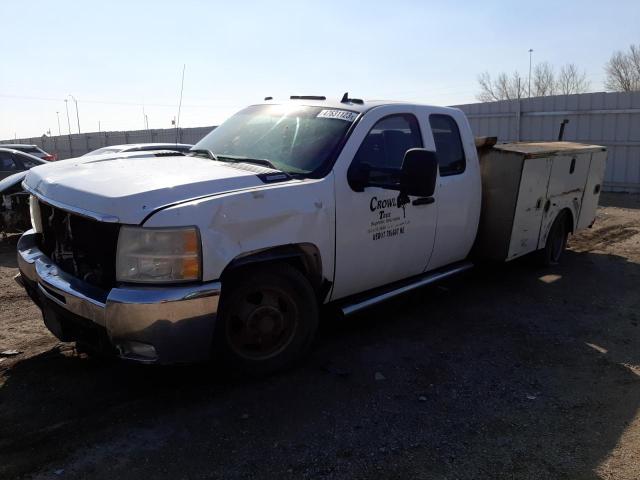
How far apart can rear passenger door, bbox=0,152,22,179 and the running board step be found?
429 inches

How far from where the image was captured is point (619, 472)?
2904 mm

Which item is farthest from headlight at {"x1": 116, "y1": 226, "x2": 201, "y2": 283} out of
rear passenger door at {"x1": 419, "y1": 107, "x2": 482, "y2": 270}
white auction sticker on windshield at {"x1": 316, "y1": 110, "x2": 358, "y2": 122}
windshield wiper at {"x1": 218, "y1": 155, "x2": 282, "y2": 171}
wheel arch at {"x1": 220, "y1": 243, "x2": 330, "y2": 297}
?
rear passenger door at {"x1": 419, "y1": 107, "x2": 482, "y2": 270}

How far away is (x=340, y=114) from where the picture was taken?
4418mm

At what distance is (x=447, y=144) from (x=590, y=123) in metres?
10.9

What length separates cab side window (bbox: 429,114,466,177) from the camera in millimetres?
5109

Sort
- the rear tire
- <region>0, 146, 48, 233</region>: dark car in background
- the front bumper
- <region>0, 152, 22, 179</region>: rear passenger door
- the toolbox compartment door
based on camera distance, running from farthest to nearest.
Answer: <region>0, 152, 22, 179</region>: rear passenger door
<region>0, 146, 48, 233</region>: dark car in background
the toolbox compartment door
the rear tire
the front bumper

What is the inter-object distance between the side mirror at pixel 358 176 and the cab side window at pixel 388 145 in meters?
0.03

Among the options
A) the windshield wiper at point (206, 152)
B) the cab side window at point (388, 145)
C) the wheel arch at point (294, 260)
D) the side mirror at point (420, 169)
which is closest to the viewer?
the wheel arch at point (294, 260)

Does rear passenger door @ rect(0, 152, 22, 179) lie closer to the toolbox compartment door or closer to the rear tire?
the rear tire

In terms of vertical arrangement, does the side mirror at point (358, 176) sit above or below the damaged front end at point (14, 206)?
above

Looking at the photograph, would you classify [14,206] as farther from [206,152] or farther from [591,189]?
[591,189]

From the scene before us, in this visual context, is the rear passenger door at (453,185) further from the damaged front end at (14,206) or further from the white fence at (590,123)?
the white fence at (590,123)

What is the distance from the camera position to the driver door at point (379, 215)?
409 centimetres

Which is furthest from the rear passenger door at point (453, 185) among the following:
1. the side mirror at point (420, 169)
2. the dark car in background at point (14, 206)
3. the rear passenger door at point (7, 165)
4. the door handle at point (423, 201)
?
the rear passenger door at point (7, 165)
